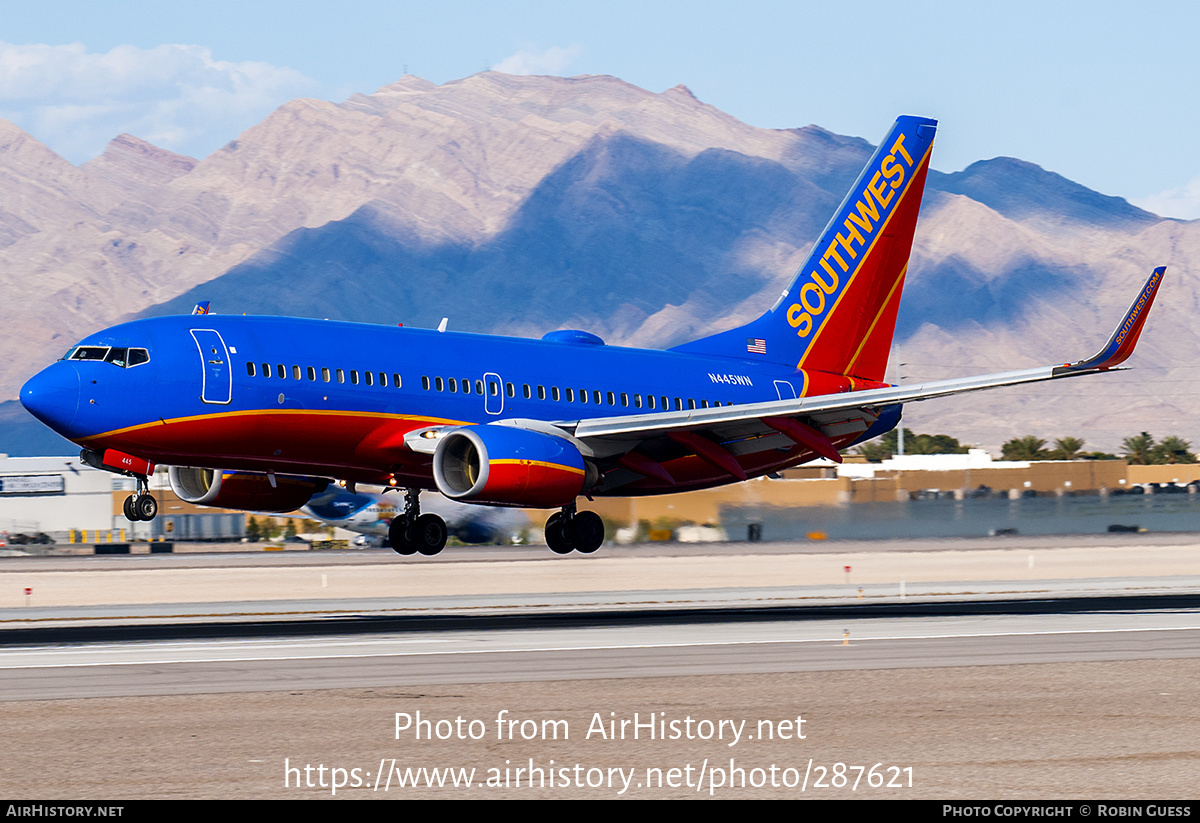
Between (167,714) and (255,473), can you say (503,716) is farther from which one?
(255,473)

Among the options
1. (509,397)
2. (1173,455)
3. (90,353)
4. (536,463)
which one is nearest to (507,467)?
(536,463)

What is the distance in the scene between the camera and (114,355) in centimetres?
3662

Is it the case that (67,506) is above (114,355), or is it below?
below

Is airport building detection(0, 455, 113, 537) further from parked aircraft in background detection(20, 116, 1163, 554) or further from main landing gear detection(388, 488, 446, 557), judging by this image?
parked aircraft in background detection(20, 116, 1163, 554)

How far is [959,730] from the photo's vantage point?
2286cm

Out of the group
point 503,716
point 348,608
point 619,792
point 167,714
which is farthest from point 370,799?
point 348,608

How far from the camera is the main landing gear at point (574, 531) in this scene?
44844mm

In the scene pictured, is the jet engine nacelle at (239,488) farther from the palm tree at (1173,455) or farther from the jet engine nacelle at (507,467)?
the palm tree at (1173,455)

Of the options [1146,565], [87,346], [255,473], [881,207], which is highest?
[881,207]

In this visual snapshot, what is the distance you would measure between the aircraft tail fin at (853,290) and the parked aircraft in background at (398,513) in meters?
24.0

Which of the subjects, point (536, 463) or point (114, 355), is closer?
point (114, 355)

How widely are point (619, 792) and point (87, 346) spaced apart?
2307 cm

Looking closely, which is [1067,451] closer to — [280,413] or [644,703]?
[280,413]

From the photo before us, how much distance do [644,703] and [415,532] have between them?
20.7m
